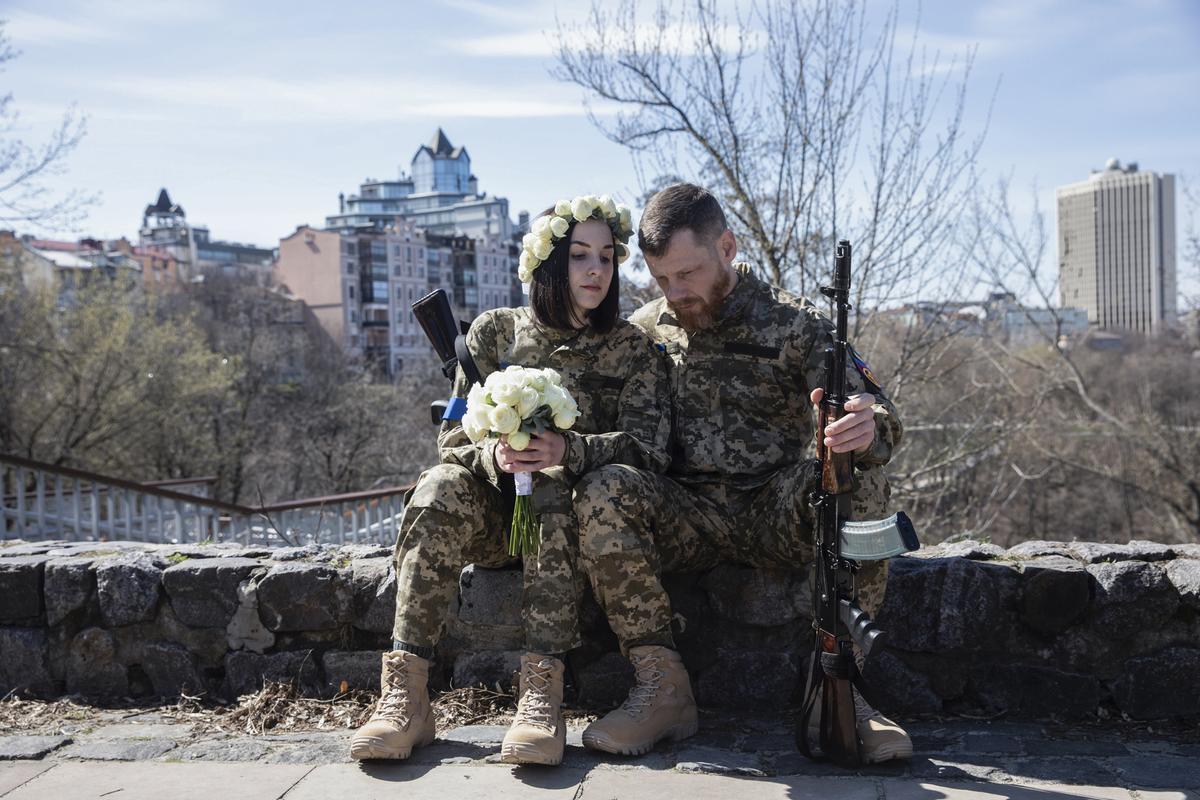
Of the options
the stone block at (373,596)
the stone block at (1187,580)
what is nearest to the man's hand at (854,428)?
the stone block at (1187,580)

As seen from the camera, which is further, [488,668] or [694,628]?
[488,668]

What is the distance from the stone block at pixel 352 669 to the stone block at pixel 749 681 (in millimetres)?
1141

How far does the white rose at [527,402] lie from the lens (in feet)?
9.98

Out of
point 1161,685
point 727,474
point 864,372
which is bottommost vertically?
point 1161,685

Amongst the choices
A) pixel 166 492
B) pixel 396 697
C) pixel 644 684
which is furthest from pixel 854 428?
pixel 166 492

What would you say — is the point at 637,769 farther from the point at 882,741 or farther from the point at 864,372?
the point at 864,372

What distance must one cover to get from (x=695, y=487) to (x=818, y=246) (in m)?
6.86

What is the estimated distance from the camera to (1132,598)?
11.0 feet

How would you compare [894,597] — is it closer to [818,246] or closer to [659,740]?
[659,740]

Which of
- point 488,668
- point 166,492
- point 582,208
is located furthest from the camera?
point 166,492

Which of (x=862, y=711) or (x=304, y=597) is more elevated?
(x=304, y=597)

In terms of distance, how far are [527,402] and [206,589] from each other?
1.63 m

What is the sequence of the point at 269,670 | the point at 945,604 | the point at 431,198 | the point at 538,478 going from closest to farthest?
the point at 538,478
the point at 945,604
the point at 269,670
the point at 431,198

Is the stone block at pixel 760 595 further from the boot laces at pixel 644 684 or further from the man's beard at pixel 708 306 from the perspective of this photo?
the man's beard at pixel 708 306
